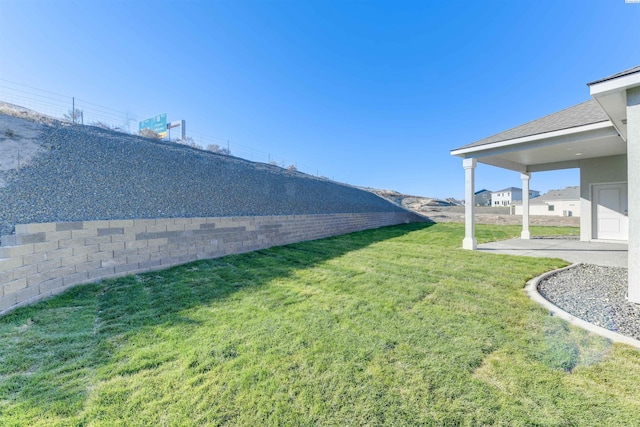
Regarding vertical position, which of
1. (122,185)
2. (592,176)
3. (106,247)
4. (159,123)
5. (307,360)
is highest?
(159,123)

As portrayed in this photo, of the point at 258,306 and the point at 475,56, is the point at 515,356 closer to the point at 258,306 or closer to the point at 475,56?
the point at 258,306

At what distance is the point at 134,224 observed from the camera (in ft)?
17.9

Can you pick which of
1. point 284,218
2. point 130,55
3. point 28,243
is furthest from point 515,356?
point 130,55

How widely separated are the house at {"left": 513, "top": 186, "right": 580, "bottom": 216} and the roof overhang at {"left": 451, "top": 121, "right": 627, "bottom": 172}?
63.5ft

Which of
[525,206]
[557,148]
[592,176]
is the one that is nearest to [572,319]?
[557,148]

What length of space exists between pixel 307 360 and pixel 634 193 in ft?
17.5

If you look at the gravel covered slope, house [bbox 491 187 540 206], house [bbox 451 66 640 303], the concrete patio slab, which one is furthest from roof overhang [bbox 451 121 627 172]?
house [bbox 491 187 540 206]

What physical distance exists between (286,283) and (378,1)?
433 inches

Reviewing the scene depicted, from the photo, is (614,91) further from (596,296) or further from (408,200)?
(408,200)

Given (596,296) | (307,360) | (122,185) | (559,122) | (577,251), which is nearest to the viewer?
(307,360)

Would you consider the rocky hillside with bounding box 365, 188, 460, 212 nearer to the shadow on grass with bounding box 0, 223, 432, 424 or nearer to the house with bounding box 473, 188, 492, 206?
the shadow on grass with bounding box 0, 223, 432, 424

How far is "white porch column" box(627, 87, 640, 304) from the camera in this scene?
380 cm

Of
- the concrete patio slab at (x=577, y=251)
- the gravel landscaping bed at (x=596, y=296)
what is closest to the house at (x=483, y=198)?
the concrete patio slab at (x=577, y=251)

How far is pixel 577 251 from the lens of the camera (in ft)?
25.0
